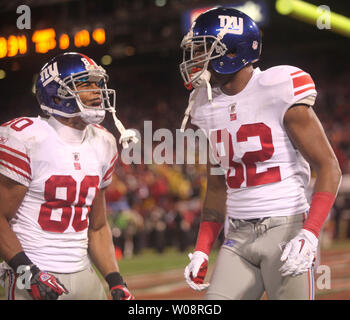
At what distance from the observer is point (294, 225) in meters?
2.36

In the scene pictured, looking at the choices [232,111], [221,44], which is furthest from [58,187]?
[221,44]

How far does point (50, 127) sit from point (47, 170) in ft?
0.67

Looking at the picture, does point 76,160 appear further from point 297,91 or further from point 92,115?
point 297,91

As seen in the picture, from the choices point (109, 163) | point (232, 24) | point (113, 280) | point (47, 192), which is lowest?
point (113, 280)

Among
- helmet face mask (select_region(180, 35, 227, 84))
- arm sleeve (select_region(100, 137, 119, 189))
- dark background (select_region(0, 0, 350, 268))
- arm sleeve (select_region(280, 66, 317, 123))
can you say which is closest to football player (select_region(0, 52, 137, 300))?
arm sleeve (select_region(100, 137, 119, 189))

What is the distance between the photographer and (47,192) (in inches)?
98.7

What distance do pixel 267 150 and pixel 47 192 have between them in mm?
877

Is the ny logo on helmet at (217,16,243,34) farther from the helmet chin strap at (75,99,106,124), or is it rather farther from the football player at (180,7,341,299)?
the helmet chin strap at (75,99,106,124)

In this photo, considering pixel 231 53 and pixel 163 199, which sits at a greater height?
pixel 231 53

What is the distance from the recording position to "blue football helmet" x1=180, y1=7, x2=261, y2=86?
252cm

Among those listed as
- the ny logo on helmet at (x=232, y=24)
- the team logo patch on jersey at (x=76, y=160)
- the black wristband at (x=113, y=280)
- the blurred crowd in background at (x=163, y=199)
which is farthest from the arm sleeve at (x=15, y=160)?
the blurred crowd in background at (x=163, y=199)

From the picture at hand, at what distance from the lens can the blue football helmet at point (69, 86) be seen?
263 cm

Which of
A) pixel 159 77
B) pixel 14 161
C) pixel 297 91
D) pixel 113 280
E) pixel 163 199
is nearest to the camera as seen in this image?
pixel 297 91
